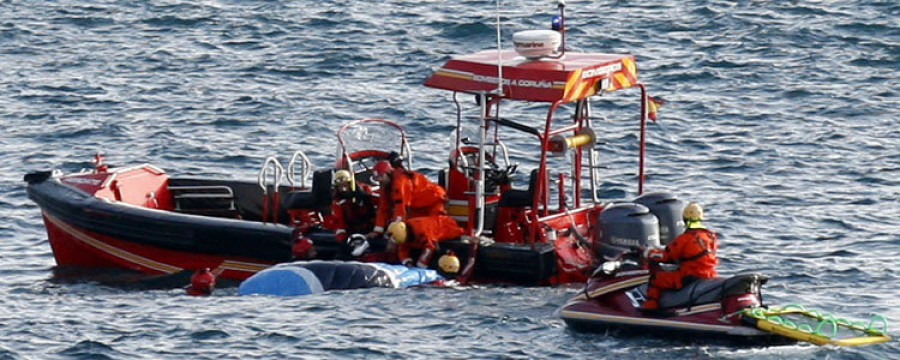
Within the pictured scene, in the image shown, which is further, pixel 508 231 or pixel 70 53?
pixel 70 53

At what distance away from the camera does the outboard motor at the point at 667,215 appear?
59.7 ft

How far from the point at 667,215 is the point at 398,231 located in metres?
2.90

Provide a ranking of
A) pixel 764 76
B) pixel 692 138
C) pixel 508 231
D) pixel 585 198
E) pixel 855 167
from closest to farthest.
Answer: pixel 508 231 → pixel 585 198 → pixel 855 167 → pixel 692 138 → pixel 764 76

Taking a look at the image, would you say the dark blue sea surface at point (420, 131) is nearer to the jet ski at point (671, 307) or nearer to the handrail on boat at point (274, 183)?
the jet ski at point (671, 307)

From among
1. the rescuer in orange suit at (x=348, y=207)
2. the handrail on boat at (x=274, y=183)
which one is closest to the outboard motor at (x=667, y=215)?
the rescuer in orange suit at (x=348, y=207)

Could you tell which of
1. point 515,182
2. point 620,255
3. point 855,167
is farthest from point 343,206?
point 855,167

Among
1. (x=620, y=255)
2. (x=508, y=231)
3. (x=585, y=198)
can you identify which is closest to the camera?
(x=620, y=255)

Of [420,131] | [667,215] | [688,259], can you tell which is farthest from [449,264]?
[420,131]

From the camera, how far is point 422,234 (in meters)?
18.8

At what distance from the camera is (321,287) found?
18203 millimetres

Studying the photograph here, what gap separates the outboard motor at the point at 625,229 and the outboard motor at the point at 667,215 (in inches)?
7.3

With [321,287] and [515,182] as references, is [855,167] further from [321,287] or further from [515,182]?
[321,287]

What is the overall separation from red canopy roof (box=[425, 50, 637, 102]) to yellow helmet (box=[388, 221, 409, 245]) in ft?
5.12

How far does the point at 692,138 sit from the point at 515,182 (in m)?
3.50
